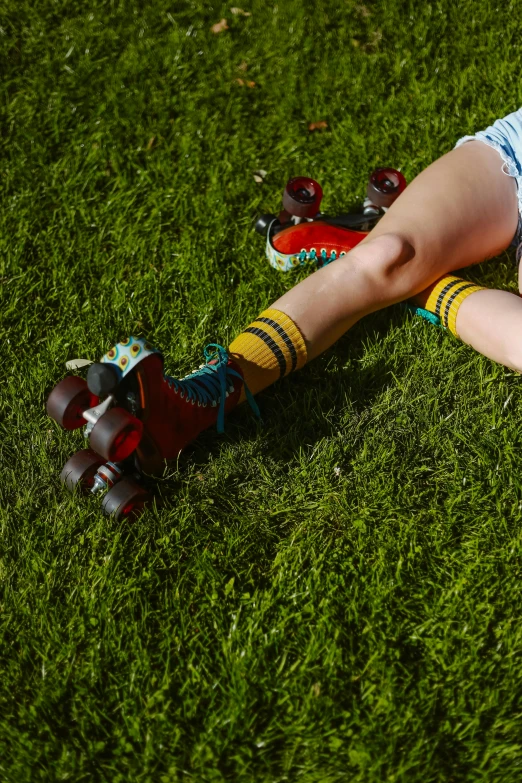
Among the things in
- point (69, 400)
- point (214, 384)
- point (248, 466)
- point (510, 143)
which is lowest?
point (248, 466)

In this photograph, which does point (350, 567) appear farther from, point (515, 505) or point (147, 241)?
point (147, 241)

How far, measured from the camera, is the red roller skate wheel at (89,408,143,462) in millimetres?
2229

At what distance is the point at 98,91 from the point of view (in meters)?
4.23

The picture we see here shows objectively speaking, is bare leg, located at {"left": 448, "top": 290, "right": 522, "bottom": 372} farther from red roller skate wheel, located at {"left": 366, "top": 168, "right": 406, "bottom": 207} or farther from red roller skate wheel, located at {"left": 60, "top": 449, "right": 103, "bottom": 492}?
red roller skate wheel, located at {"left": 60, "top": 449, "right": 103, "bottom": 492}

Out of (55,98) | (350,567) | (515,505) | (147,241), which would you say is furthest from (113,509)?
(55,98)

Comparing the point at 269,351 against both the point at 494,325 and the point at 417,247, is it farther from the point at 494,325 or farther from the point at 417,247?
the point at 494,325

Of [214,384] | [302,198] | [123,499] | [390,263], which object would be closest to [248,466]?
[214,384]

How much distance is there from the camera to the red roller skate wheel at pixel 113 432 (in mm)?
2229

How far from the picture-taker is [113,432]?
2225 millimetres

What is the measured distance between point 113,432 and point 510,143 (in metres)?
1.92

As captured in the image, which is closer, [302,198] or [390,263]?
[390,263]

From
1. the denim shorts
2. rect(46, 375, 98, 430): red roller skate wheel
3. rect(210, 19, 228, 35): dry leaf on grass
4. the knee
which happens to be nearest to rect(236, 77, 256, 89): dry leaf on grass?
rect(210, 19, 228, 35): dry leaf on grass

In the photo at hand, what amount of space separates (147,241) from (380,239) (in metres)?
1.18

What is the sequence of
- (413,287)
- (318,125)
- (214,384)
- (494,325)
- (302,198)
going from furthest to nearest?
1. (318,125)
2. (302,198)
3. (413,287)
4. (494,325)
5. (214,384)
